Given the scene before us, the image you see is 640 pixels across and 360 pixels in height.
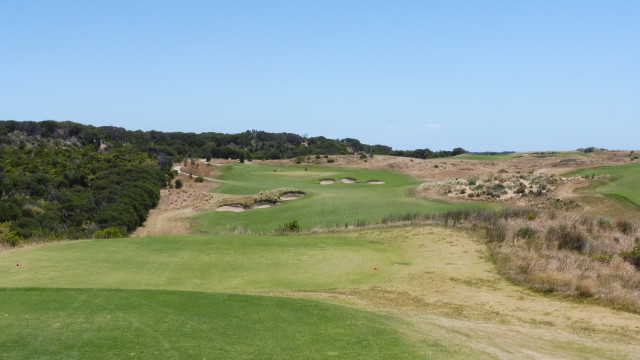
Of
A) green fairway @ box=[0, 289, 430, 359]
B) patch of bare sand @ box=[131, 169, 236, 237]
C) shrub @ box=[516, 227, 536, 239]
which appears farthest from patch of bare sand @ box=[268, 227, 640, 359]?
patch of bare sand @ box=[131, 169, 236, 237]

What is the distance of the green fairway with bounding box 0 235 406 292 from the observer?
635 inches

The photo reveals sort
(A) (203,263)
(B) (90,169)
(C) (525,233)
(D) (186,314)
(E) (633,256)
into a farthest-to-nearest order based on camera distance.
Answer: (B) (90,169), (C) (525,233), (E) (633,256), (A) (203,263), (D) (186,314)

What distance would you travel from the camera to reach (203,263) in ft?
62.2

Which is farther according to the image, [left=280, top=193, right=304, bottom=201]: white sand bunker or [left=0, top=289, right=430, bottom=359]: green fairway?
[left=280, top=193, right=304, bottom=201]: white sand bunker

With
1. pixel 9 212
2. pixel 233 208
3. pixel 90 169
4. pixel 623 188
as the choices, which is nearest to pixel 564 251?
pixel 623 188

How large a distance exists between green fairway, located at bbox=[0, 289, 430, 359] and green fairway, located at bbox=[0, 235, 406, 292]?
168 inches

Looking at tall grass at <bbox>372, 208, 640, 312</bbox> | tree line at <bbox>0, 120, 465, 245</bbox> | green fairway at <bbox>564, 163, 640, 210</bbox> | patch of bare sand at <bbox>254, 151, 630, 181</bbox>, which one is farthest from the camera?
patch of bare sand at <bbox>254, 151, 630, 181</bbox>

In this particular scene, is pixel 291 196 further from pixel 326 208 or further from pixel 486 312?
pixel 486 312

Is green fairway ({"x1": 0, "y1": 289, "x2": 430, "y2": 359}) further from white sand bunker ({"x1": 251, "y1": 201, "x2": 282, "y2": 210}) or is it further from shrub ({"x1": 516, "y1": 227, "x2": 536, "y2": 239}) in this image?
white sand bunker ({"x1": 251, "y1": 201, "x2": 282, "y2": 210})

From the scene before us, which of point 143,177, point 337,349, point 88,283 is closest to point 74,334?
point 337,349

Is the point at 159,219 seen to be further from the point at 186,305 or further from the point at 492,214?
the point at 186,305

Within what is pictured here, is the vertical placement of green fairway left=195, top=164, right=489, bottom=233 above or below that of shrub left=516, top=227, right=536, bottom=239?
below

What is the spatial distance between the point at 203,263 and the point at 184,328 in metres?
9.80

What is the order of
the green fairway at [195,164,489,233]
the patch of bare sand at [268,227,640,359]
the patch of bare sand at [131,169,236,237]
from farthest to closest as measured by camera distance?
the patch of bare sand at [131,169,236,237], the green fairway at [195,164,489,233], the patch of bare sand at [268,227,640,359]
